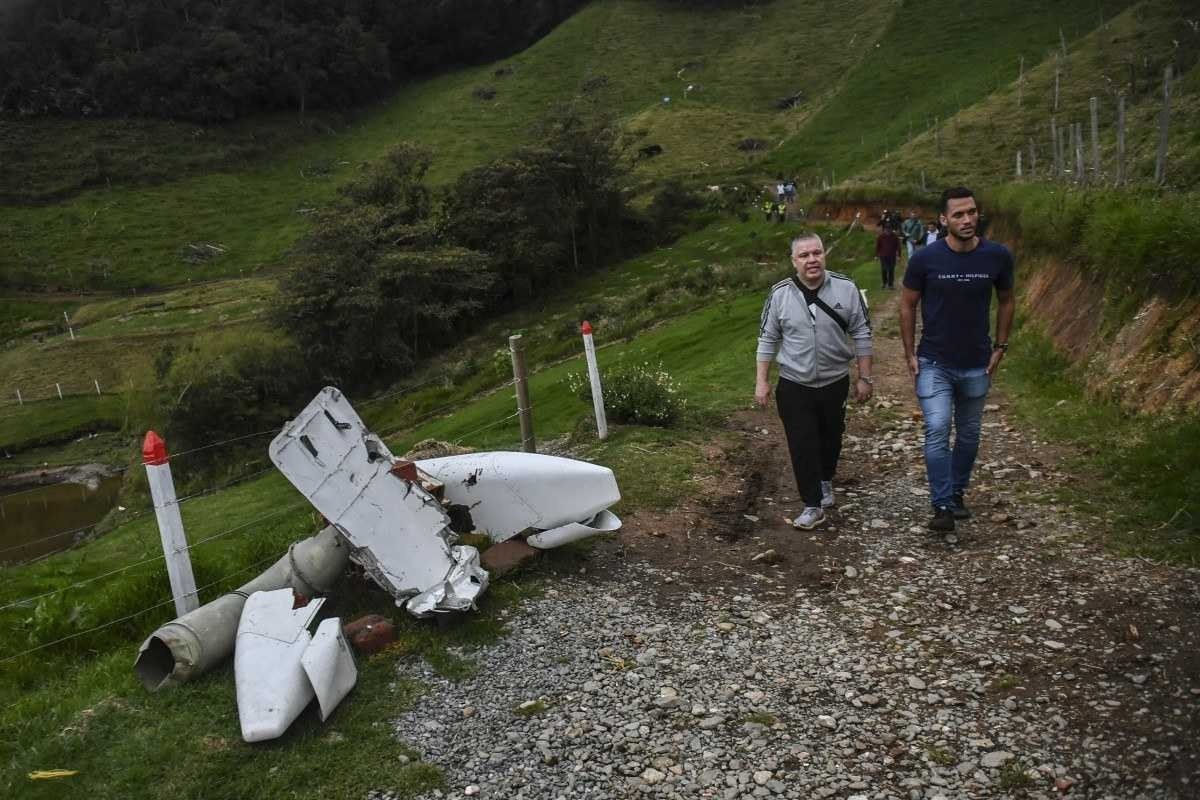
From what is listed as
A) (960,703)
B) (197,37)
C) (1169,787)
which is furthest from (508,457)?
(197,37)

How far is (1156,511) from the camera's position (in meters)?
6.65

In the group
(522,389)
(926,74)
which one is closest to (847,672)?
(522,389)

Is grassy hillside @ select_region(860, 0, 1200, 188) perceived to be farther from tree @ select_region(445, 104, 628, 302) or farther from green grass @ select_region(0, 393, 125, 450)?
green grass @ select_region(0, 393, 125, 450)

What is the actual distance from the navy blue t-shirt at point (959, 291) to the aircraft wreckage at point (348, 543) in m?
2.92

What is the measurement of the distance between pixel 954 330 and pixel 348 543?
489 cm

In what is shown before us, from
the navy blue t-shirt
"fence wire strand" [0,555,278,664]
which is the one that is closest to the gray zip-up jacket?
the navy blue t-shirt

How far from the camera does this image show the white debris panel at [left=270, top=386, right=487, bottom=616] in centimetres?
621

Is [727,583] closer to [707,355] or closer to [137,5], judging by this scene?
[707,355]

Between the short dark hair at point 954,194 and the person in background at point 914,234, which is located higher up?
the short dark hair at point 954,194

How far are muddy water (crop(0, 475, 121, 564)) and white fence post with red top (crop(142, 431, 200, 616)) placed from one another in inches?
1438

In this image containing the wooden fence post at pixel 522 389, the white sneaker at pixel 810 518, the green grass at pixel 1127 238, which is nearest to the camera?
the white sneaker at pixel 810 518

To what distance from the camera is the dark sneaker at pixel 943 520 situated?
718 centimetres

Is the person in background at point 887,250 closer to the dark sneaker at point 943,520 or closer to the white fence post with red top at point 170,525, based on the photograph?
the dark sneaker at point 943,520

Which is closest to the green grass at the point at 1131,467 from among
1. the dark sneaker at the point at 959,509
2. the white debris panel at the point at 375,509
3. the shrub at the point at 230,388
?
the dark sneaker at the point at 959,509
